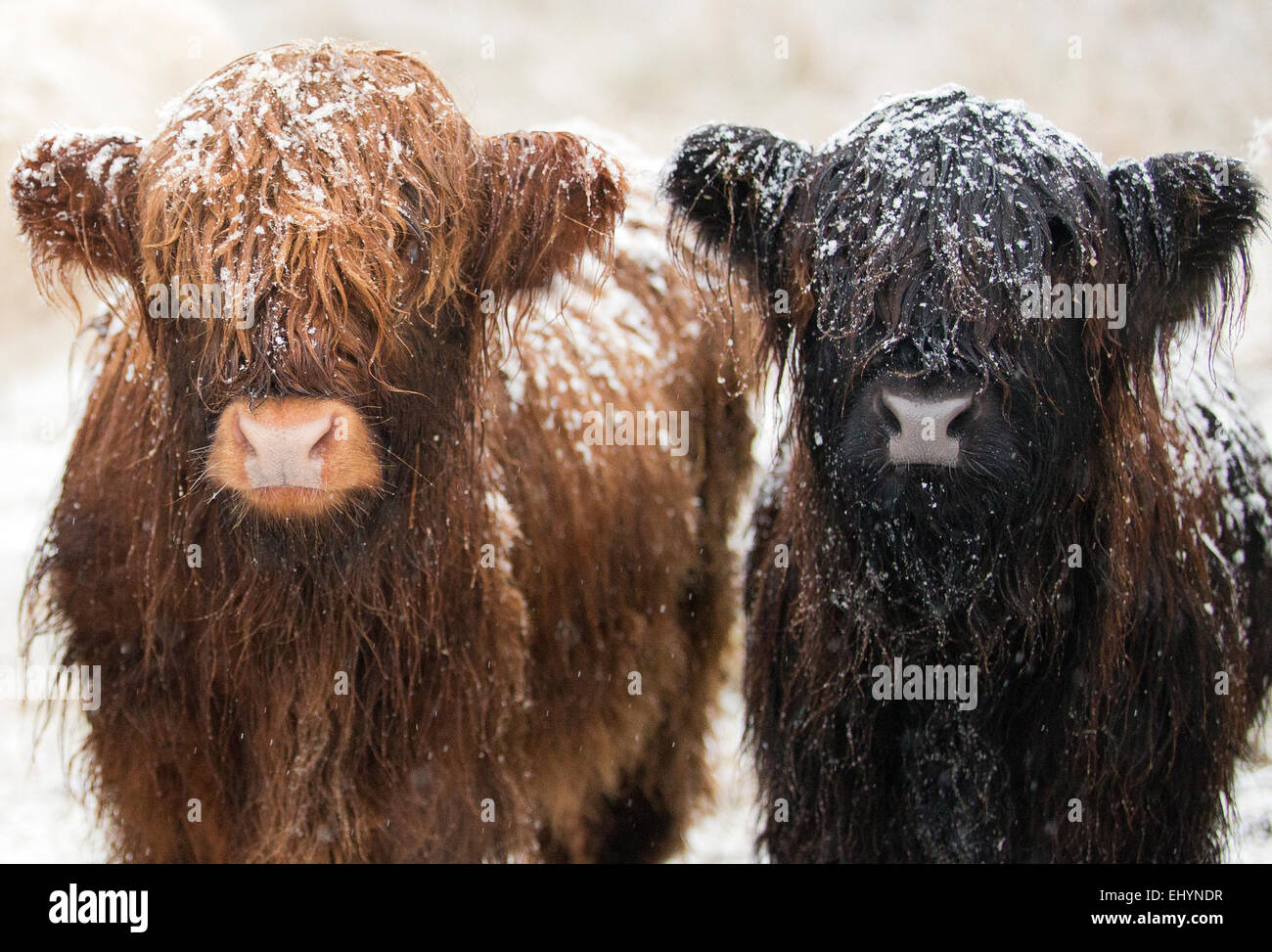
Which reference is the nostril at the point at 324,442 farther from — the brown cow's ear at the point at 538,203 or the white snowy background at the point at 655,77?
the white snowy background at the point at 655,77

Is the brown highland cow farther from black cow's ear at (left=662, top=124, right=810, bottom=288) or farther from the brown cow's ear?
black cow's ear at (left=662, top=124, right=810, bottom=288)

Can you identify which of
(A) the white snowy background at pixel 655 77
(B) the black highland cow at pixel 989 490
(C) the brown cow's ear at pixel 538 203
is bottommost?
(B) the black highland cow at pixel 989 490

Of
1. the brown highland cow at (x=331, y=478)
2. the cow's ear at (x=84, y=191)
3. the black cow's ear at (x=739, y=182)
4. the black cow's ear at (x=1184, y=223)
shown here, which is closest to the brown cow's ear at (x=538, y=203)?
the brown highland cow at (x=331, y=478)

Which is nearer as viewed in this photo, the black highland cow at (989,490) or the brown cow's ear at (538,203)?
the black highland cow at (989,490)

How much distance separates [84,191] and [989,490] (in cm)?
198

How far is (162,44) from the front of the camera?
6.18 metres

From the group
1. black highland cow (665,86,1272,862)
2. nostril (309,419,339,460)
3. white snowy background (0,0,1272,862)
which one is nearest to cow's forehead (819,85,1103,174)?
black highland cow (665,86,1272,862)

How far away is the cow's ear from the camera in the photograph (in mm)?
2559

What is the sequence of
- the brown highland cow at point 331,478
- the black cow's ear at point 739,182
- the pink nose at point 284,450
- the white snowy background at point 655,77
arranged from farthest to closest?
the white snowy background at point 655,77 < the black cow's ear at point 739,182 < the brown highland cow at point 331,478 < the pink nose at point 284,450

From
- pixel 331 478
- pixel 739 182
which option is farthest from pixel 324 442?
pixel 739 182

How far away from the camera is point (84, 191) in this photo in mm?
2566

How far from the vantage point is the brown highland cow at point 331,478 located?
2346 mm

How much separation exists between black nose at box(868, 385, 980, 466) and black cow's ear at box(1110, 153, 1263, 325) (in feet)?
1.79

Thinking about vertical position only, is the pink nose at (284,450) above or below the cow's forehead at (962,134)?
below
